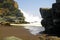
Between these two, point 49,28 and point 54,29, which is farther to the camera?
point 49,28

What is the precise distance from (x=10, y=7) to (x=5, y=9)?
1069 cm

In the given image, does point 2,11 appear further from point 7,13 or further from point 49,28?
point 49,28

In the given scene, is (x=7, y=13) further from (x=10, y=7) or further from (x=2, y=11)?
(x=10, y=7)

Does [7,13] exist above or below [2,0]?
below

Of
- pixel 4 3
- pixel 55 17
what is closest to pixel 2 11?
pixel 4 3

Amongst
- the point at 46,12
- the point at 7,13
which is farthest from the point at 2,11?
the point at 46,12

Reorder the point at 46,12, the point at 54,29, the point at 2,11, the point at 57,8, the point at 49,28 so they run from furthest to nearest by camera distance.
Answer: the point at 2,11
the point at 46,12
the point at 49,28
the point at 54,29
the point at 57,8

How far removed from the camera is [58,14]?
36.0m

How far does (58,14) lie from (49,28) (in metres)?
7.31

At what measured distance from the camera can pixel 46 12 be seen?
46562 mm

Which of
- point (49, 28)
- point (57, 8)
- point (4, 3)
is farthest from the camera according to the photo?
point (4, 3)

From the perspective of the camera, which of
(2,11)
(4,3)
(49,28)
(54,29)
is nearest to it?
(54,29)

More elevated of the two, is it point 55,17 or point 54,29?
point 55,17

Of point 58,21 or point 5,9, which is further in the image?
point 5,9
